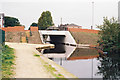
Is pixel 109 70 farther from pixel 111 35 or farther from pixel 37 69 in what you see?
pixel 111 35

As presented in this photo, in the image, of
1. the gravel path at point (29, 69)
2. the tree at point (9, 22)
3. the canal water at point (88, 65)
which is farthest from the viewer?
the tree at point (9, 22)

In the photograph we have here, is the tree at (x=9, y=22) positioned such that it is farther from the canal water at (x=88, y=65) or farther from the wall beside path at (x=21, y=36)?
the canal water at (x=88, y=65)

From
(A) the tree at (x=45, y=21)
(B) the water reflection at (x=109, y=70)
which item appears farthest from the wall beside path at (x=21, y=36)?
(A) the tree at (x=45, y=21)

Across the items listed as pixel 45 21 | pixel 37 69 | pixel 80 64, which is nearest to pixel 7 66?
pixel 37 69

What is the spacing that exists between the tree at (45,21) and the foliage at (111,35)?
6815 cm

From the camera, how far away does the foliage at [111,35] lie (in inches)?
1543

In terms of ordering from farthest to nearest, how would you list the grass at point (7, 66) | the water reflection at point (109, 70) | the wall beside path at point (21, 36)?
the wall beside path at point (21, 36) → the water reflection at point (109, 70) → the grass at point (7, 66)

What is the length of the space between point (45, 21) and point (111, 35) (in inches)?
→ 2841

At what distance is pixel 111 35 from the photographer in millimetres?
40500

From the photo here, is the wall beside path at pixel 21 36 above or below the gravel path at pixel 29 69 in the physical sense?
above

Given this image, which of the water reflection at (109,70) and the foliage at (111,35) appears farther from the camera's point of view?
the foliage at (111,35)

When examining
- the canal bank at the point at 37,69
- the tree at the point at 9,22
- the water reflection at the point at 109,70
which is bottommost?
the water reflection at the point at 109,70

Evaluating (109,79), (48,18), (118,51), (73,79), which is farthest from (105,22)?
(48,18)

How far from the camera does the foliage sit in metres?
39.2
